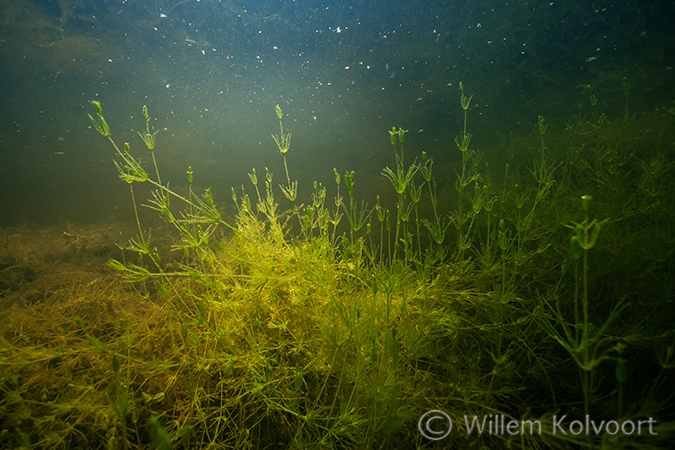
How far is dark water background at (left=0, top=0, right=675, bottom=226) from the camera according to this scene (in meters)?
10.0

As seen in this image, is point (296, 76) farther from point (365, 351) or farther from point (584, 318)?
point (584, 318)

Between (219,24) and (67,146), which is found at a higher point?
(219,24)

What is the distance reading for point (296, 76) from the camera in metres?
12.0

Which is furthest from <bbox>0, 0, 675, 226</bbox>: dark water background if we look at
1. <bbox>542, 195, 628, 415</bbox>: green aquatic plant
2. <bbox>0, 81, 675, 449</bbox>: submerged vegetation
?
<bbox>542, 195, 628, 415</bbox>: green aquatic plant

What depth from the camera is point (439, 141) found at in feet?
44.7

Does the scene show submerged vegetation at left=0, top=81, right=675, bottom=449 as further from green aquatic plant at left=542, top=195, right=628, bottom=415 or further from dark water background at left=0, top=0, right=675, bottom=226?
dark water background at left=0, top=0, right=675, bottom=226

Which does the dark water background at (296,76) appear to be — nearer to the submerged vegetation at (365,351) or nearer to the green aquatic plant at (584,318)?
the submerged vegetation at (365,351)

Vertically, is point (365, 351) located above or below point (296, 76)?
below

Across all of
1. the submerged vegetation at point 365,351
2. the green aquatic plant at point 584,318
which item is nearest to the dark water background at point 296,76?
the submerged vegetation at point 365,351

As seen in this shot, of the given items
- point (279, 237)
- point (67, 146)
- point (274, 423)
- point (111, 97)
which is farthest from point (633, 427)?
point (67, 146)

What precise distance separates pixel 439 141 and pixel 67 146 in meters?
19.8

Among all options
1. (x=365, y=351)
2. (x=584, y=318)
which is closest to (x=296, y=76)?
(x=365, y=351)

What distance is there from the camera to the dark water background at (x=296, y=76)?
1001 centimetres

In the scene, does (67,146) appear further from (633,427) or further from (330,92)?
(633,427)
